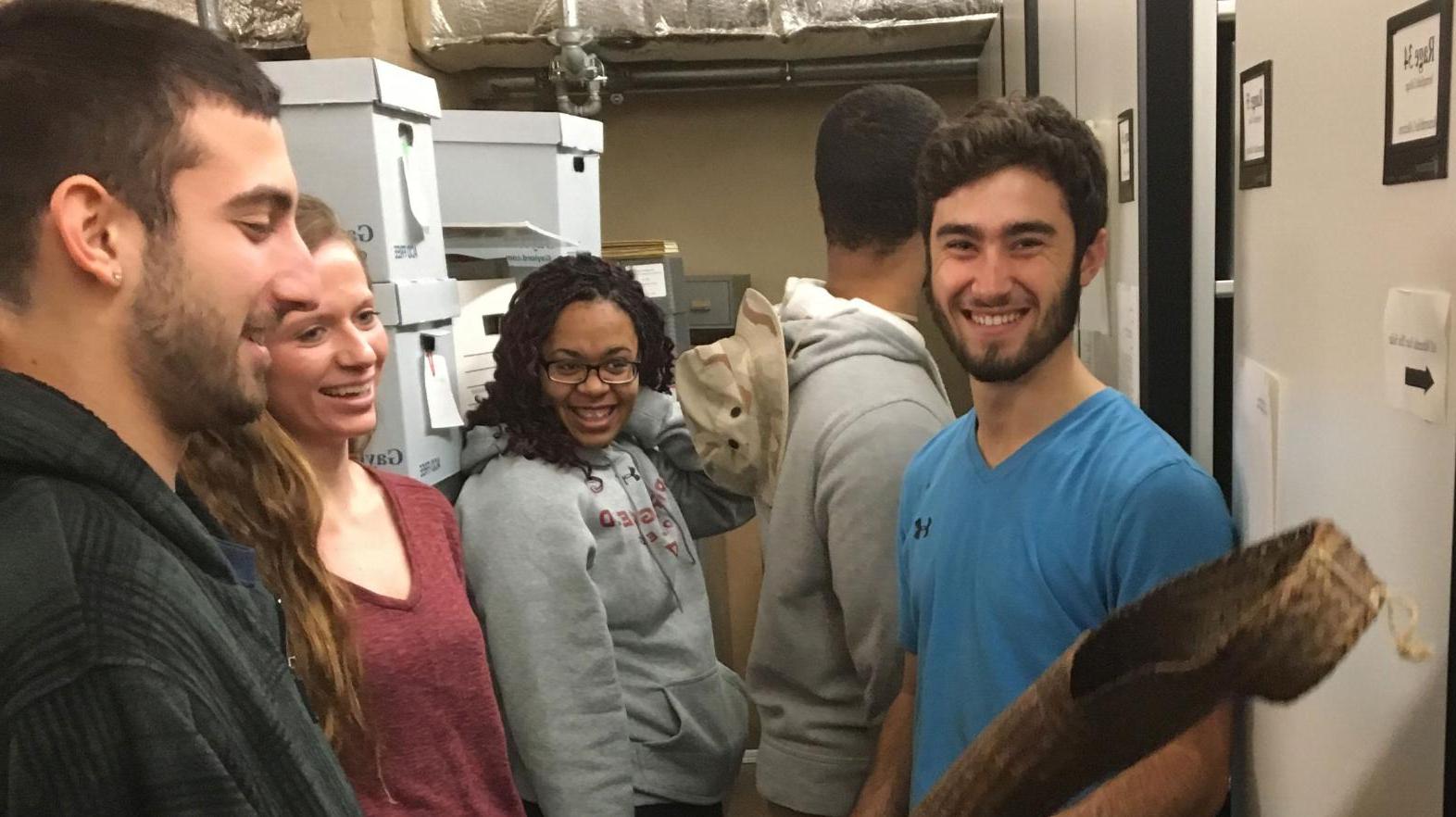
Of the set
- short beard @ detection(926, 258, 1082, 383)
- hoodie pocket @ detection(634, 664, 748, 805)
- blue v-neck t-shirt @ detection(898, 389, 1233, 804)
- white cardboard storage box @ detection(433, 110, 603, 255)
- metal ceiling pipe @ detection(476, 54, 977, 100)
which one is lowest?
hoodie pocket @ detection(634, 664, 748, 805)

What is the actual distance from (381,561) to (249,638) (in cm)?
58

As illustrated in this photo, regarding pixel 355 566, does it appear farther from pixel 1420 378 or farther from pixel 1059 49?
pixel 1059 49

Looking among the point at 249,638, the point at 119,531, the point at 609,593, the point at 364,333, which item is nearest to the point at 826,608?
the point at 609,593

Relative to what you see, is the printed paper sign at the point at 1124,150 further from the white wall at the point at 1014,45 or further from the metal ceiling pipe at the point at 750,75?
the metal ceiling pipe at the point at 750,75

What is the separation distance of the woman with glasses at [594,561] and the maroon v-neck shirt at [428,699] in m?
0.11

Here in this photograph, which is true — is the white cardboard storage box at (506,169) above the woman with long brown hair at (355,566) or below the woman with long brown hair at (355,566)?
above

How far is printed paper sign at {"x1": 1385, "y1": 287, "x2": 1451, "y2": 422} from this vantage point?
0.64 metres

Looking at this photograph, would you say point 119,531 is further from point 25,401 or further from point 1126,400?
point 1126,400

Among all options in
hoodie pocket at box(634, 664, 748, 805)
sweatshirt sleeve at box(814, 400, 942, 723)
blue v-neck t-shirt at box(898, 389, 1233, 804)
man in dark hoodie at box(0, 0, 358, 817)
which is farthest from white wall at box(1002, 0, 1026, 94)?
man in dark hoodie at box(0, 0, 358, 817)

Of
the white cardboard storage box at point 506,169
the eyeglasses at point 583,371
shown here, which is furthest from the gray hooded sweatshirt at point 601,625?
the white cardboard storage box at point 506,169

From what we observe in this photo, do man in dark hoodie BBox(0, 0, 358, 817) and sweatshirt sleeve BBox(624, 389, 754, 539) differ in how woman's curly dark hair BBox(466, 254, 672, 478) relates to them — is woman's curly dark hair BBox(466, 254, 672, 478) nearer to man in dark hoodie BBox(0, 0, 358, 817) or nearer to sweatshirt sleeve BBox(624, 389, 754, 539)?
sweatshirt sleeve BBox(624, 389, 754, 539)

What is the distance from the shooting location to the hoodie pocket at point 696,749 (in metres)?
1.64

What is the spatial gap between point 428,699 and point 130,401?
2.20 feet

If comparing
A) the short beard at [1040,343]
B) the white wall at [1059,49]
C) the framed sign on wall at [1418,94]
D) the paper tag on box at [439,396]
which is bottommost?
the paper tag on box at [439,396]
